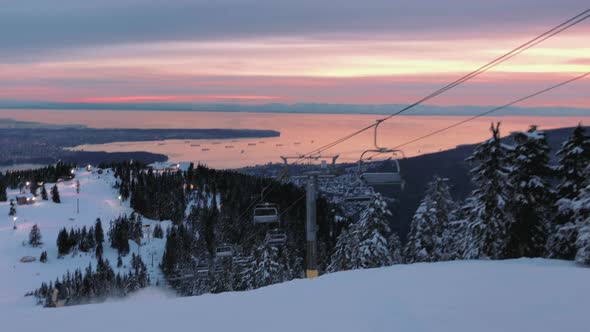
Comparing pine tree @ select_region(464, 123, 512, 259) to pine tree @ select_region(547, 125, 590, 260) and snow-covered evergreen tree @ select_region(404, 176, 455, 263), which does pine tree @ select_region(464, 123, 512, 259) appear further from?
snow-covered evergreen tree @ select_region(404, 176, 455, 263)

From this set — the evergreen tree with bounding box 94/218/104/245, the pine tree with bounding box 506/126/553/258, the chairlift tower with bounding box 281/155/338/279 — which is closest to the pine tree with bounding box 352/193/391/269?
the pine tree with bounding box 506/126/553/258

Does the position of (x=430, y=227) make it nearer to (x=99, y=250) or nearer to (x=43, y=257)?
(x=99, y=250)

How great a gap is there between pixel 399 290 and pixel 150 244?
5246 inches

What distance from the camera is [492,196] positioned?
2564cm

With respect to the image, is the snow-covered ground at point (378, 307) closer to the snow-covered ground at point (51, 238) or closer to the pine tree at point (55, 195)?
the snow-covered ground at point (51, 238)

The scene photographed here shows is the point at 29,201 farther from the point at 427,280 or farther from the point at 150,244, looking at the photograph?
the point at 427,280

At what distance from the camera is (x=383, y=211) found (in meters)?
33.2

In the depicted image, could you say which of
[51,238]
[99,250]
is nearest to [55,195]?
[51,238]

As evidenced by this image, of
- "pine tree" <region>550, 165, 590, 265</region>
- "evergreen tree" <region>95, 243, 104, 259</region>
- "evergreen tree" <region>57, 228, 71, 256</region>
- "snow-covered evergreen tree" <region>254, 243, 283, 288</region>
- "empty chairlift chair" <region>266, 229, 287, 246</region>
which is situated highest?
"pine tree" <region>550, 165, 590, 265</region>

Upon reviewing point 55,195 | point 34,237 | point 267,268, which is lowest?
point 34,237

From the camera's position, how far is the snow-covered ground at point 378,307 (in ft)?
29.9

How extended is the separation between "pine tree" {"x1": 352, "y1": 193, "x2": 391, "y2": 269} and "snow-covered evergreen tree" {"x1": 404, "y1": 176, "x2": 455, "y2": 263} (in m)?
3.12

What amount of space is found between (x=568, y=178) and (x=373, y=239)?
12.7 m

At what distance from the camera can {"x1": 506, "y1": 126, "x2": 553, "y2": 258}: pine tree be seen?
25.0 metres
